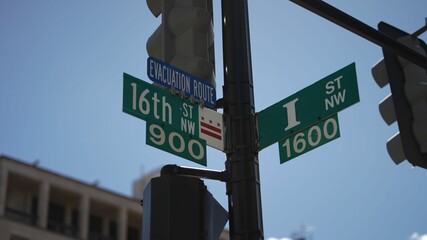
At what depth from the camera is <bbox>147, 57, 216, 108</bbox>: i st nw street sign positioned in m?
6.19

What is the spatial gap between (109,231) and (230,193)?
50660 millimetres

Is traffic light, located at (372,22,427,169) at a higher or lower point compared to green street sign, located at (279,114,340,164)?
higher

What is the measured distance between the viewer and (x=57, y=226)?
51.6m

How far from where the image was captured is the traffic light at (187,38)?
6.48 m

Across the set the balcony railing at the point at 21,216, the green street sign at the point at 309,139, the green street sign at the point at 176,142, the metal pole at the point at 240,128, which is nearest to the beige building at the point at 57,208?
the balcony railing at the point at 21,216

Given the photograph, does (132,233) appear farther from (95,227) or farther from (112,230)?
(95,227)

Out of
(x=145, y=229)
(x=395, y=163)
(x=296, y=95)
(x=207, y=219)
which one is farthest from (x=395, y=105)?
(x=145, y=229)

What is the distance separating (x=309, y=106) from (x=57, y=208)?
4892 centimetres

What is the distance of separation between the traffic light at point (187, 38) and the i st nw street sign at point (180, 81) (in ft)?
0.38

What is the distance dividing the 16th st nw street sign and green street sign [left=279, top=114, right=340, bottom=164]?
42 mm

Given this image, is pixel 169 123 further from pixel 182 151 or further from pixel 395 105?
pixel 395 105

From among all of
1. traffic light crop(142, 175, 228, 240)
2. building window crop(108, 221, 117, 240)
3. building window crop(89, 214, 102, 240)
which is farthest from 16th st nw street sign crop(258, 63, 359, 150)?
building window crop(108, 221, 117, 240)

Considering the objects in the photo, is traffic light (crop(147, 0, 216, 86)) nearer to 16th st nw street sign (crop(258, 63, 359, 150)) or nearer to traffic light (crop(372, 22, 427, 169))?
16th st nw street sign (crop(258, 63, 359, 150))

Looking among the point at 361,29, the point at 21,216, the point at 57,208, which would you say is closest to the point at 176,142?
the point at 361,29
